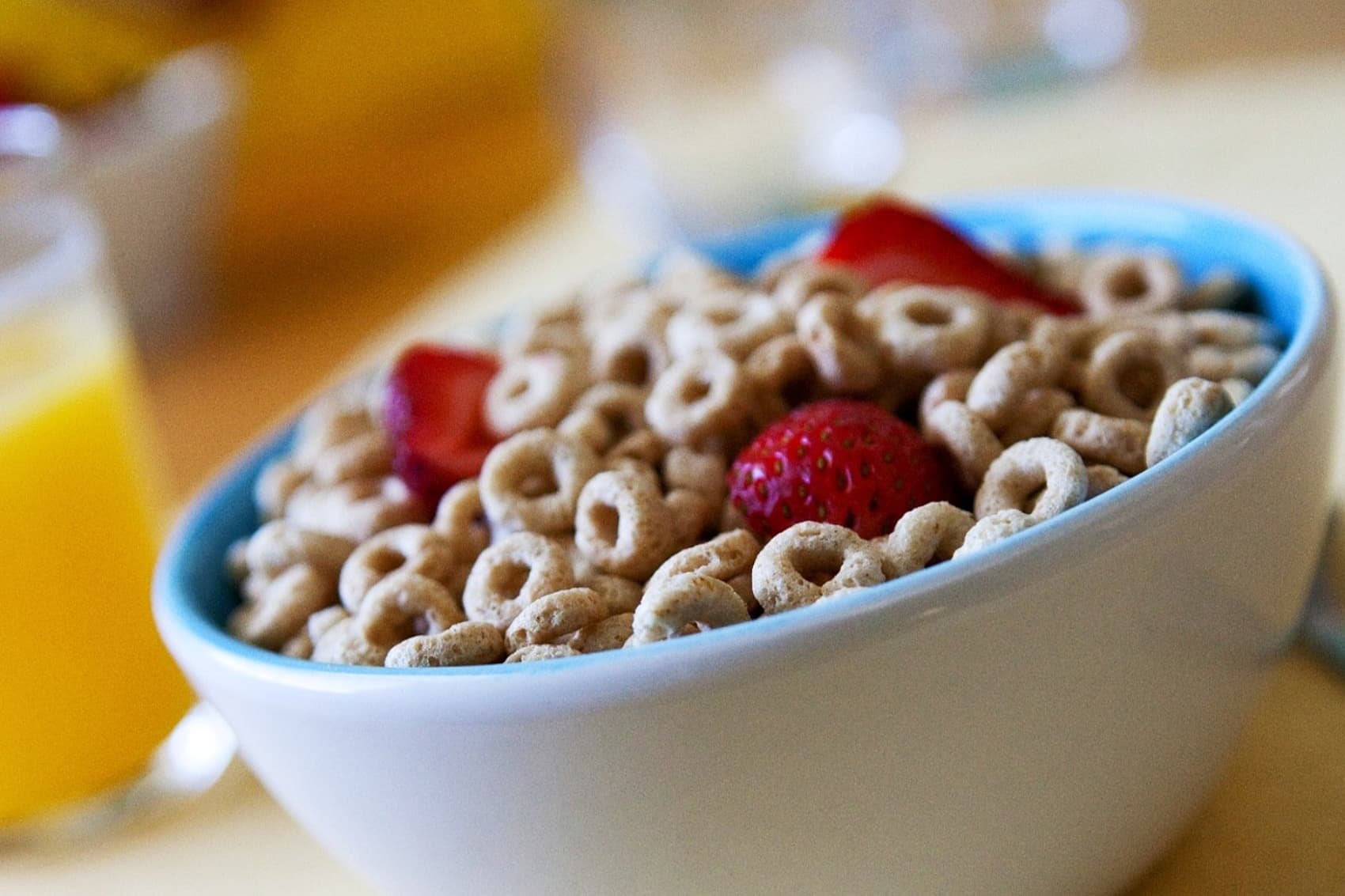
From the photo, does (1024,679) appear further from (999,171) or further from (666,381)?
(999,171)

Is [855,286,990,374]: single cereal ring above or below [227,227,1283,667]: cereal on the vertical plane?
above

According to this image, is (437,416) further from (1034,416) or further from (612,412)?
(1034,416)

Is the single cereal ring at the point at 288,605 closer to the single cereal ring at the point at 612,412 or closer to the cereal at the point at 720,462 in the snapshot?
the cereal at the point at 720,462

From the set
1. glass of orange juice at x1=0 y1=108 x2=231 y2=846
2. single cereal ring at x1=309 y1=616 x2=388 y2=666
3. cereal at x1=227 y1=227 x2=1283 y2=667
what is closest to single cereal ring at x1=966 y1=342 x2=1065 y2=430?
cereal at x1=227 y1=227 x2=1283 y2=667

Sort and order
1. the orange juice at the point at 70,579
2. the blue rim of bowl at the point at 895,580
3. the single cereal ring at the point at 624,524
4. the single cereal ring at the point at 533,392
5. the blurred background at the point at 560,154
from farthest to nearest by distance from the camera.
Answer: the blurred background at the point at 560,154
the orange juice at the point at 70,579
the single cereal ring at the point at 533,392
the single cereal ring at the point at 624,524
the blue rim of bowl at the point at 895,580

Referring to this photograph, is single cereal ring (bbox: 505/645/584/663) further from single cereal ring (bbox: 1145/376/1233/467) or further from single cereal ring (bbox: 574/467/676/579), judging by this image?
single cereal ring (bbox: 1145/376/1233/467)

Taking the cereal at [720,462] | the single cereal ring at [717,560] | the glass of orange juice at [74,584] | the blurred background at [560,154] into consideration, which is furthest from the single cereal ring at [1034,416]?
the blurred background at [560,154]
